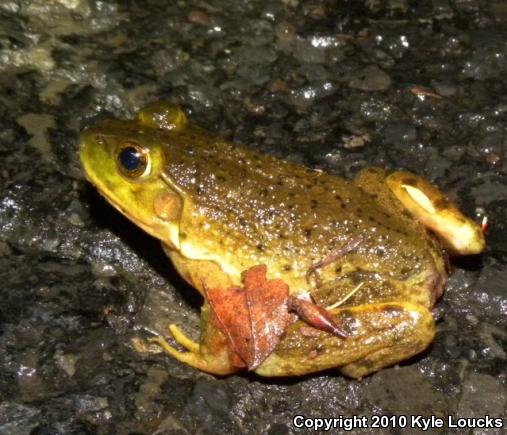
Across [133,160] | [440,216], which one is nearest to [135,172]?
[133,160]

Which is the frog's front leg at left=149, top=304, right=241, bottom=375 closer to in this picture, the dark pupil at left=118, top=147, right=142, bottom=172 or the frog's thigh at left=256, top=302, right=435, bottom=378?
the frog's thigh at left=256, top=302, right=435, bottom=378

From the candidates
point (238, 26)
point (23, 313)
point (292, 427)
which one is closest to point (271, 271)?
point (292, 427)

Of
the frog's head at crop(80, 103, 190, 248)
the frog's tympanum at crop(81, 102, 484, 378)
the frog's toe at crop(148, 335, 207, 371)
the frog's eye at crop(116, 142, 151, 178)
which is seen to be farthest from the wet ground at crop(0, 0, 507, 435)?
the frog's eye at crop(116, 142, 151, 178)

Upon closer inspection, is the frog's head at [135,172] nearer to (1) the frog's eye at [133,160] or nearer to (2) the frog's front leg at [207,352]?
(1) the frog's eye at [133,160]

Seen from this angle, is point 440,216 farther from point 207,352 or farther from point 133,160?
point 133,160

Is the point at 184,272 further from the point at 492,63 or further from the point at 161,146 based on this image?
the point at 492,63

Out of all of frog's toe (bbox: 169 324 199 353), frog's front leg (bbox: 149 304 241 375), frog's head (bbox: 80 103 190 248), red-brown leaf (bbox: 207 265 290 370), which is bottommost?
frog's toe (bbox: 169 324 199 353)
